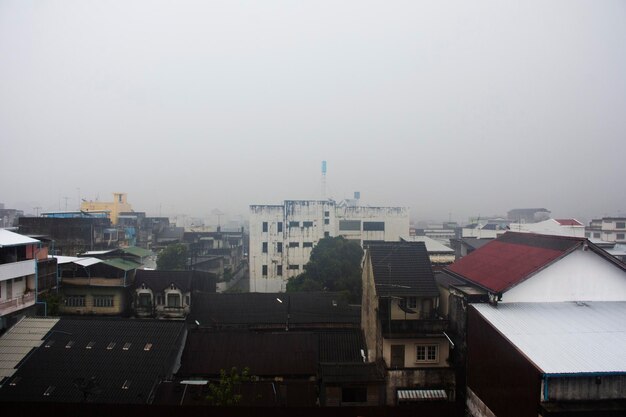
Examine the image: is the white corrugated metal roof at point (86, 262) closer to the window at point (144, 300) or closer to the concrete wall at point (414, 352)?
the window at point (144, 300)

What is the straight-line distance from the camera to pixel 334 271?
2258 centimetres

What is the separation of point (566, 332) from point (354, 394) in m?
5.10

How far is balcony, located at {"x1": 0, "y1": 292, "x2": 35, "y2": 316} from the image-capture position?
12.0 m

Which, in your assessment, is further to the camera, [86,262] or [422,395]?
[86,262]

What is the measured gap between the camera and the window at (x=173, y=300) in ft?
60.7

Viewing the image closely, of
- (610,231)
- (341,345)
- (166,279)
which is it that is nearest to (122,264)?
(166,279)

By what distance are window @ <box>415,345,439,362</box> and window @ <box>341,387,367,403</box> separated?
1.66 meters

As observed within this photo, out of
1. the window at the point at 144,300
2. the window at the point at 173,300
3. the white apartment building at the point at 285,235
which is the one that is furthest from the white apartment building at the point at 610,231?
the window at the point at 144,300

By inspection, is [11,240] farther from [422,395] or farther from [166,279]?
[422,395]

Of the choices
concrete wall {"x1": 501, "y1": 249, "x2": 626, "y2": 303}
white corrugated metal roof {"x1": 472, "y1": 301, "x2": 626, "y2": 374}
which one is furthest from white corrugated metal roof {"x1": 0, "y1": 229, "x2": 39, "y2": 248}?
concrete wall {"x1": 501, "y1": 249, "x2": 626, "y2": 303}

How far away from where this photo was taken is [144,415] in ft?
15.9

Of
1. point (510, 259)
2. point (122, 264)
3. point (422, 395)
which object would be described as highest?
point (510, 259)

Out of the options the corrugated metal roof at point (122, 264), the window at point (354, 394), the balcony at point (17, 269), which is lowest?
the window at point (354, 394)

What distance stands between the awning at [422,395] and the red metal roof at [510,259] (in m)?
2.95
